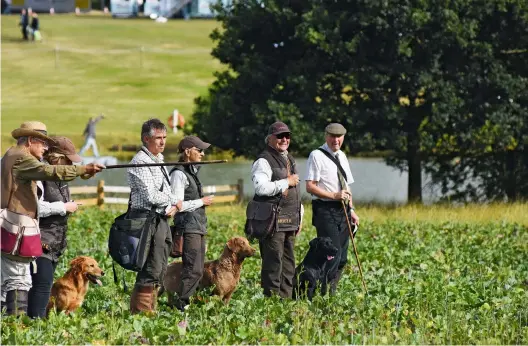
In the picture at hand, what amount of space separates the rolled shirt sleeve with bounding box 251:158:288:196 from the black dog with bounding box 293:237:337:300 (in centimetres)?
68

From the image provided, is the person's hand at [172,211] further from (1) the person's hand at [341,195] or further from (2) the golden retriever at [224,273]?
(1) the person's hand at [341,195]

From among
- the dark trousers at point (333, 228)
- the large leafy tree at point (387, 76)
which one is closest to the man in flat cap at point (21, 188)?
the dark trousers at point (333, 228)

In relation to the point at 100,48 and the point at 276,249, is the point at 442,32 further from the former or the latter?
the point at 100,48

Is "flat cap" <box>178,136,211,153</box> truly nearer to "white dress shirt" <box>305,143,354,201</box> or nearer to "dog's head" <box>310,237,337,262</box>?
"white dress shirt" <box>305,143,354,201</box>

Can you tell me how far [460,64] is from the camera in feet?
Answer: 102

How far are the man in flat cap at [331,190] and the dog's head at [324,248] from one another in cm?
23

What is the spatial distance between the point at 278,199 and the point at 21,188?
3.12m

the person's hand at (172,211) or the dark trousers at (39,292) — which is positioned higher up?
the person's hand at (172,211)

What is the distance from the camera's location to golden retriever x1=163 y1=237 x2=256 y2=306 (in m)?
11.1

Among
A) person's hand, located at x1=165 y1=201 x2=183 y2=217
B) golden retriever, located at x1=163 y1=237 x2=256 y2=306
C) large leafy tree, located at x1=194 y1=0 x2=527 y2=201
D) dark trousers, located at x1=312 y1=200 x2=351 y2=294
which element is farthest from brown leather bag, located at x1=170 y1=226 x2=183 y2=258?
large leafy tree, located at x1=194 y1=0 x2=527 y2=201

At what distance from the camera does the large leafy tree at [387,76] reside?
3000 cm

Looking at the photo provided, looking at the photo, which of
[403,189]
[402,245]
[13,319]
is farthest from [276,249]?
[403,189]

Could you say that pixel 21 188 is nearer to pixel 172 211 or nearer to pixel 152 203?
pixel 152 203

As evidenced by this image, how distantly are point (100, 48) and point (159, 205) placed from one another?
82.1m
